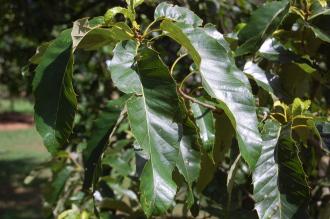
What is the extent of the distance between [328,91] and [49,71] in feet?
4.27

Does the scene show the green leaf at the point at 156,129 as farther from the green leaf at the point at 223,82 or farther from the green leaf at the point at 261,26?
the green leaf at the point at 261,26

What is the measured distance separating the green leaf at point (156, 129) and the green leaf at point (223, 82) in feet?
0.25

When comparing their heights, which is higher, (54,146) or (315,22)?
(315,22)

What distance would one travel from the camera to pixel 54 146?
4.01ft

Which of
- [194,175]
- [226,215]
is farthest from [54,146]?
[226,215]

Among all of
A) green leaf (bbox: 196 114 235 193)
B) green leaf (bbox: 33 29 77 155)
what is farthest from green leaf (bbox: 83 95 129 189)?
green leaf (bbox: 196 114 235 193)

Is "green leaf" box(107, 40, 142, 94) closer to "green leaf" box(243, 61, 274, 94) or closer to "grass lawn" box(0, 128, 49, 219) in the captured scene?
"green leaf" box(243, 61, 274, 94)

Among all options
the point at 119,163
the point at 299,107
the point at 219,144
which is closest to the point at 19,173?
the point at 119,163

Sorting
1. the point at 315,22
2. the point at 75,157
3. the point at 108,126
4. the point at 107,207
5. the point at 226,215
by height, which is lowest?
the point at 75,157

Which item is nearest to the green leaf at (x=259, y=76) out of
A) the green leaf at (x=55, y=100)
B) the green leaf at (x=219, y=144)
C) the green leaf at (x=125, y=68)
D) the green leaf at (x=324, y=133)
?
the green leaf at (x=219, y=144)

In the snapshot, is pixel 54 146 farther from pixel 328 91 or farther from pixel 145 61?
pixel 328 91

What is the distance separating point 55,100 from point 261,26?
0.80 metres

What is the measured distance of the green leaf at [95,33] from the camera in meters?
1.27

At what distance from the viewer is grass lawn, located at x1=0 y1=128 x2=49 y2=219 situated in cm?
798
